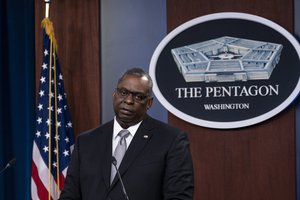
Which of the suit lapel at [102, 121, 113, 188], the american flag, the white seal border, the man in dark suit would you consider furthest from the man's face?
the american flag

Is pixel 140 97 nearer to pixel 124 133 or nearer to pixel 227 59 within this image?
pixel 124 133

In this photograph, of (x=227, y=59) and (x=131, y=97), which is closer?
(x=131, y=97)

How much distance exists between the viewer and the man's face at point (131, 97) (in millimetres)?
2113

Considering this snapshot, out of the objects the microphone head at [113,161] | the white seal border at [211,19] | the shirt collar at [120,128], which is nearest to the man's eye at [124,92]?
the shirt collar at [120,128]

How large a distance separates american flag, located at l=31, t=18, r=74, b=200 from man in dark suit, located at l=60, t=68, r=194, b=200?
4.62 ft

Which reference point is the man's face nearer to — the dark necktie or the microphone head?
the dark necktie

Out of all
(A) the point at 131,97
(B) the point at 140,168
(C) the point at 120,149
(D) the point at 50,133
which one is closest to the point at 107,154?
(C) the point at 120,149

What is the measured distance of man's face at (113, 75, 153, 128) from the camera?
2.11 meters

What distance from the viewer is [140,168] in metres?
2.06

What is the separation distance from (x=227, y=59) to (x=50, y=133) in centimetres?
139

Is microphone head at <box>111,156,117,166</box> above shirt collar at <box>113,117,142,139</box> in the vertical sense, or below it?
below

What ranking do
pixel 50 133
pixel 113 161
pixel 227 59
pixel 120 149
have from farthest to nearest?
pixel 50 133 < pixel 227 59 < pixel 120 149 < pixel 113 161

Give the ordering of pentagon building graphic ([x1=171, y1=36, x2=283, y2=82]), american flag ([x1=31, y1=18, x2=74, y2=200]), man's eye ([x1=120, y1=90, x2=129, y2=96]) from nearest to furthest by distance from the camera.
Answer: man's eye ([x1=120, y1=90, x2=129, y2=96]) → pentagon building graphic ([x1=171, y1=36, x2=283, y2=82]) → american flag ([x1=31, y1=18, x2=74, y2=200])

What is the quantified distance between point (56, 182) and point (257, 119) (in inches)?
60.2
